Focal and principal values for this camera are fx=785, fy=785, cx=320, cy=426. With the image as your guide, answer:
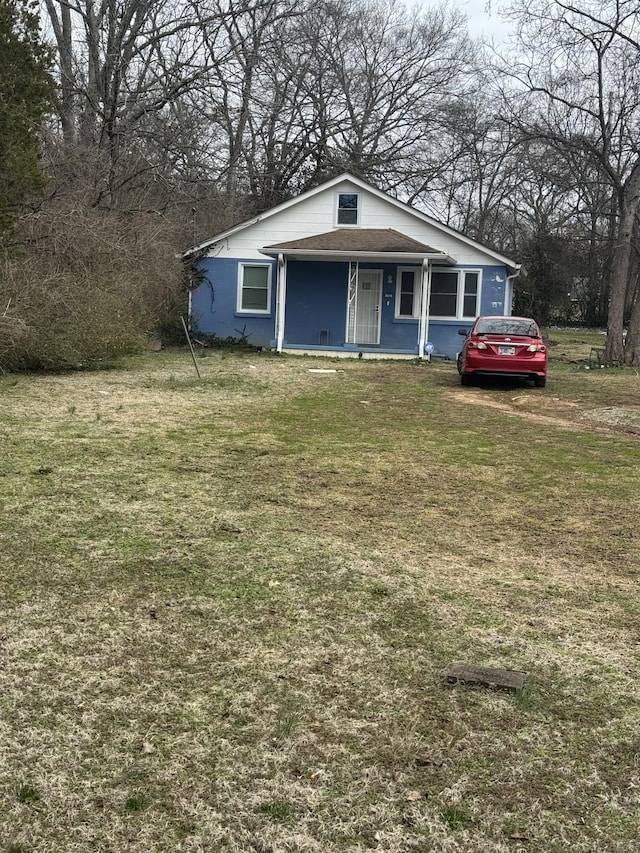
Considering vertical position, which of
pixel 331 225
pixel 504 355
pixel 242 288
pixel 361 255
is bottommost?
pixel 504 355

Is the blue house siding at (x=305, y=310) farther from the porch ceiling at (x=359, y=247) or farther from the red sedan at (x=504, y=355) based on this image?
the red sedan at (x=504, y=355)

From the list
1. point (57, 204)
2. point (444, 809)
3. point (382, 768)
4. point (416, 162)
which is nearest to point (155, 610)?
point (382, 768)

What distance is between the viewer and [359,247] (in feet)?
71.4

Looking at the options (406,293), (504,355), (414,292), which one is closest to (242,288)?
(406,293)

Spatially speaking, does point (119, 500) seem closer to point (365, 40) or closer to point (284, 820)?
point (284, 820)

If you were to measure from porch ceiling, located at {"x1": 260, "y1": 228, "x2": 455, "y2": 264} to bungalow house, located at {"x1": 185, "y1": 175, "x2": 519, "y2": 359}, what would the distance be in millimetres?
56

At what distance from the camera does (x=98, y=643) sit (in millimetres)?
3674

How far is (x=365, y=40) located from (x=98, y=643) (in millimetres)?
39948

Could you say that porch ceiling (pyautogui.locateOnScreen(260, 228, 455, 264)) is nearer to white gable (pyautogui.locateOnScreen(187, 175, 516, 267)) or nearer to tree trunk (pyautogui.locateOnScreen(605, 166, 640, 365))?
white gable (pyautogui.locateOnScreen(187, 175, 516, 267))

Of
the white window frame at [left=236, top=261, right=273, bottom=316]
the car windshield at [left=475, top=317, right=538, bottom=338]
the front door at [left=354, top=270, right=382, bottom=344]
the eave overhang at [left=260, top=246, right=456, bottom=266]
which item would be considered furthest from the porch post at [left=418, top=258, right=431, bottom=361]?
the car windshield at [left=475, top=317, right=538, bottom=338]

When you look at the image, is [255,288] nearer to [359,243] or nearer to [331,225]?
[331,225]

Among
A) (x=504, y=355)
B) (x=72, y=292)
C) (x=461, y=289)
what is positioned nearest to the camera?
(x=72, y=292)

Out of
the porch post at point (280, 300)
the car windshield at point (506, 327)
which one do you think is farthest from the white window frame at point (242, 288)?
the car windshield at point (506, 327)

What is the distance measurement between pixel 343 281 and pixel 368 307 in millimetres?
1095
